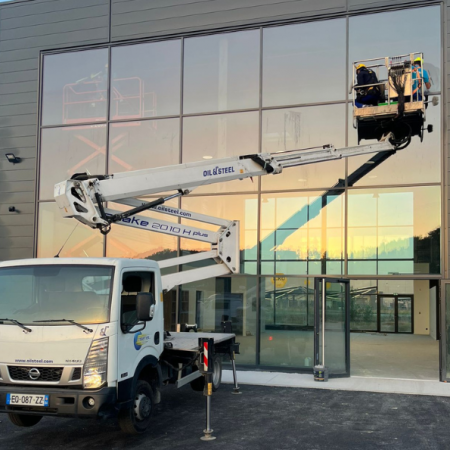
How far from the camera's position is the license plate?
5624mm

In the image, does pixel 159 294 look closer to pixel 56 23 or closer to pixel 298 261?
pixel 298 261

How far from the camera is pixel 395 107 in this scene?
1052 cm

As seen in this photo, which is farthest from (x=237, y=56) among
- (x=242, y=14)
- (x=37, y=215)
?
(x=37, y=215)

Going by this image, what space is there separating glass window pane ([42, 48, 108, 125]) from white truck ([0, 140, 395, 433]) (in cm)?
680

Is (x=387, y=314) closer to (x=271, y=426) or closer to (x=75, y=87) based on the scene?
(x=75, y=87)

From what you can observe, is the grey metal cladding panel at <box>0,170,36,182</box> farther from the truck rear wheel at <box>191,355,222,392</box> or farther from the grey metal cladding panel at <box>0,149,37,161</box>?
the truck rear wheel at <box>191,355,222,392</box>

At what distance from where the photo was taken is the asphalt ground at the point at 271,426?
6.40m

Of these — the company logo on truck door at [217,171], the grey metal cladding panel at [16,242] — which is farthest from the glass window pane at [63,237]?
the company logo on truck door at [217,171]

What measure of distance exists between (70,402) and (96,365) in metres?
0.46

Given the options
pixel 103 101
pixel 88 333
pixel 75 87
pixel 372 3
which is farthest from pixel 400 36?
pixel 88 333

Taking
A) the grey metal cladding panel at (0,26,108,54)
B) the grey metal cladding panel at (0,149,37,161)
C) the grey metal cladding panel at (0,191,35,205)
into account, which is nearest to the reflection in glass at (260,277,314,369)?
the grey metal cladding panel at (0,191,35,205)

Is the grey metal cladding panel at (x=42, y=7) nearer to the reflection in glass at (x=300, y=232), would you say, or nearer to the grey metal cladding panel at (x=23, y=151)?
the grey metal cladding panel at (x=23, y=151)

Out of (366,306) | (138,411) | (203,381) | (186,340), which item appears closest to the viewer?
(138,411)

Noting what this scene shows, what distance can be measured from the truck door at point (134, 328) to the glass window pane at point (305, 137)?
5910 millimetres
